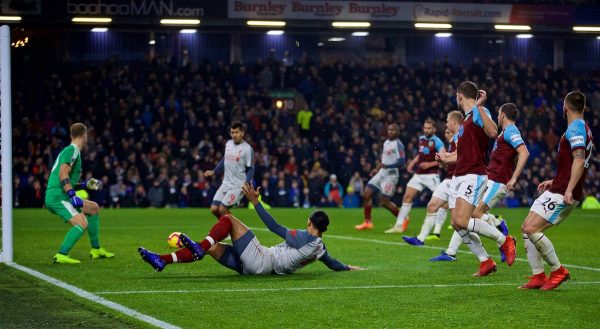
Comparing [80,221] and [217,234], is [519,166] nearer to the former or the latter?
[217,234]

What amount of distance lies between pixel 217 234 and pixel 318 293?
68.8 inches

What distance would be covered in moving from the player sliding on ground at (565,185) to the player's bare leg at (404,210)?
32.1 feet

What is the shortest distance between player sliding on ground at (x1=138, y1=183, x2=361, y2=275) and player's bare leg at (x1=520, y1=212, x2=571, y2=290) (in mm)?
2418

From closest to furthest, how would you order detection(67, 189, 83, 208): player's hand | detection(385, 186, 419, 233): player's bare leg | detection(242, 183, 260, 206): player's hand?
detection(242, 183, 260, 206): player's hand
detection(67, 189, 83, 208): player's hand
detection(385, 186, 419, 233): player's bare leg

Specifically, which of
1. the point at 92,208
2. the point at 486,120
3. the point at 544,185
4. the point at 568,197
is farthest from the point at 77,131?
the point at 568,197

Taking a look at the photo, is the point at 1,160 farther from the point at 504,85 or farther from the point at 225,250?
the point at 504,85

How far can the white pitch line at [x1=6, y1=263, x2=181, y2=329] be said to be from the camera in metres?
8.90

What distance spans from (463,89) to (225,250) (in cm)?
358

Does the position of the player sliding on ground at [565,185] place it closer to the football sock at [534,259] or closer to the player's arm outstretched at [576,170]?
the player's arm outstretched at [576,170]

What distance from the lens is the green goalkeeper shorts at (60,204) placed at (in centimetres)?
1495

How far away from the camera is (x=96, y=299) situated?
10.5m

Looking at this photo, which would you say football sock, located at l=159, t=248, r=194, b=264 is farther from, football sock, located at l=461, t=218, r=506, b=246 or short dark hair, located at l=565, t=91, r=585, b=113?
short dark hair, located at l=565, t=91, r=585, b=113

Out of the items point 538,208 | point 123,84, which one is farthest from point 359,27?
point 538,208

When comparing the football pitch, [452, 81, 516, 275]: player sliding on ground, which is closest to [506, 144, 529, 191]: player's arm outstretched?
[452, 81, 516, 275]: player sliding on ground
